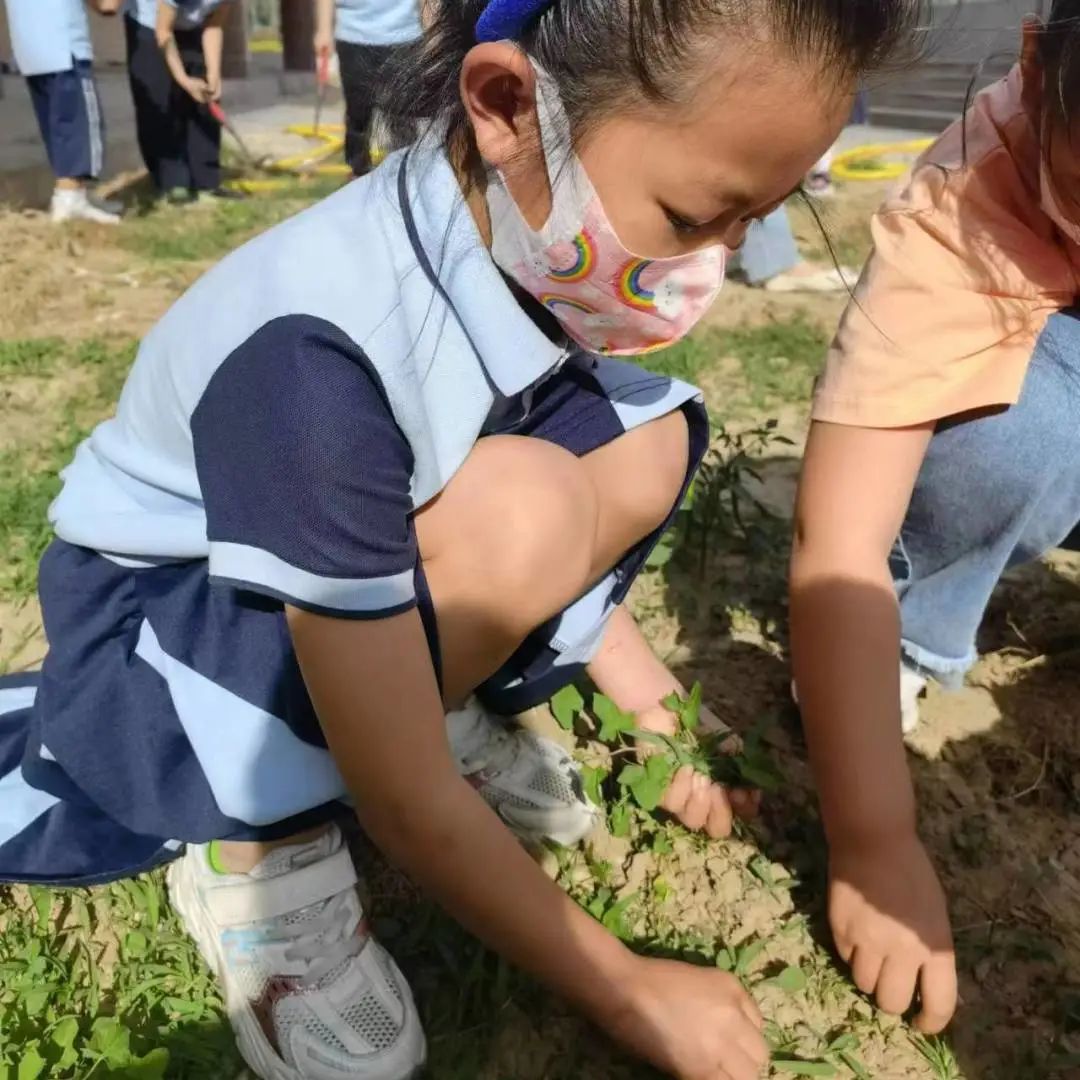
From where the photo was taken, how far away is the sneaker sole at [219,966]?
1.13m

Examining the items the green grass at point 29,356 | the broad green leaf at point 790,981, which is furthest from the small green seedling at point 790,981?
the green grass at point 29,356

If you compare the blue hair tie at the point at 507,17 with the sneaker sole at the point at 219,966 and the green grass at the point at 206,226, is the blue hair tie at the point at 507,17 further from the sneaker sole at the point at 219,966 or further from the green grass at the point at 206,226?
the green grass at the point at 206,226

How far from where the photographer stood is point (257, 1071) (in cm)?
114

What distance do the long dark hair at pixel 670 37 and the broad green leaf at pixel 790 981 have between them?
0.87 meters

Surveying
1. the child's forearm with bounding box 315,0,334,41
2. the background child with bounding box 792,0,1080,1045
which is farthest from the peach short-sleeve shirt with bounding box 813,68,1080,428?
the child's forearm with bounding box 315,0,334,41

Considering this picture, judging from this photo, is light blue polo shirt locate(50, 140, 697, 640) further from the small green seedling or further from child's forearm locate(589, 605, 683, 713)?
the small green seedling

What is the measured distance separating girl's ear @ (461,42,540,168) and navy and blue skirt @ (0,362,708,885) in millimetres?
312

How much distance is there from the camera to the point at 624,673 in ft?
4.85

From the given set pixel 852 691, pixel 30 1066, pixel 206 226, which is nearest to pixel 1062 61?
pixel 852 691

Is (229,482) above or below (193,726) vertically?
above

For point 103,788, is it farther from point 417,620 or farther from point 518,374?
point 518,374

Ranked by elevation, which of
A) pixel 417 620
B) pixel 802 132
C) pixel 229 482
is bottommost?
pixel 417 620

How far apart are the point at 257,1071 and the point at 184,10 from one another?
488 cm

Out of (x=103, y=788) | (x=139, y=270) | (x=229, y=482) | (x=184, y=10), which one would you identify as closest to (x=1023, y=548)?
(x=229, y=482)
